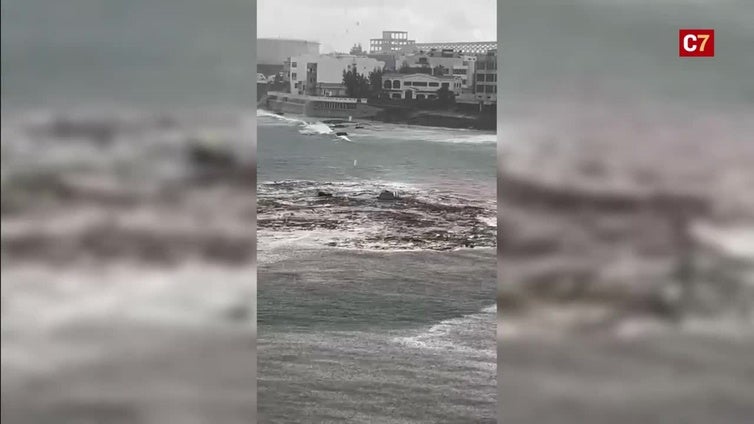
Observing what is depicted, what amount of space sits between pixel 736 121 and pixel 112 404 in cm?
262

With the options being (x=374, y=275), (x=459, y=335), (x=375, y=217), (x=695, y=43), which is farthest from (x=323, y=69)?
(x=695, y=43)

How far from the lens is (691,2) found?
261cm

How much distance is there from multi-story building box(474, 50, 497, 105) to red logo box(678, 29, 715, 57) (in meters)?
0.73

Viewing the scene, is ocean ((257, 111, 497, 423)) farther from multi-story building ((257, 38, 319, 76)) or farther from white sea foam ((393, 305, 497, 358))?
multi-story building ((257, 38, 319, 76))

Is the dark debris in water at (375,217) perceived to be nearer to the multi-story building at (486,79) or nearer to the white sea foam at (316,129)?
the white sea foam at (316,129)

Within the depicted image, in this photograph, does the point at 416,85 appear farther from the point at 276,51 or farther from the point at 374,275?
the point at 374,275

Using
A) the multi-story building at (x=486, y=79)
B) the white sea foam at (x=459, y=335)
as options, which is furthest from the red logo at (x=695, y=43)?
the white sea foam at (x=459, y=335)

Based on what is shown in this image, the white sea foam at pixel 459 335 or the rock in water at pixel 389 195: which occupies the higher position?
the rock in water at pixel 389 195

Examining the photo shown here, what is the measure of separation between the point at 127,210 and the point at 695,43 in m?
2.26

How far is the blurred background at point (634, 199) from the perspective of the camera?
2.60 metres

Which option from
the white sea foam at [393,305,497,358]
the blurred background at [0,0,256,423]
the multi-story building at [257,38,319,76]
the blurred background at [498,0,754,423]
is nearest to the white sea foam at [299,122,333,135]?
the multi-story building at [257,38,319,76]

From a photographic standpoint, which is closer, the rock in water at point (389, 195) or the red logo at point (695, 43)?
the red logo at point (695, 43)

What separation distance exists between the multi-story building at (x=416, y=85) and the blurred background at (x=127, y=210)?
25.9 inches

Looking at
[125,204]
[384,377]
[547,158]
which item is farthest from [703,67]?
[125,204]
